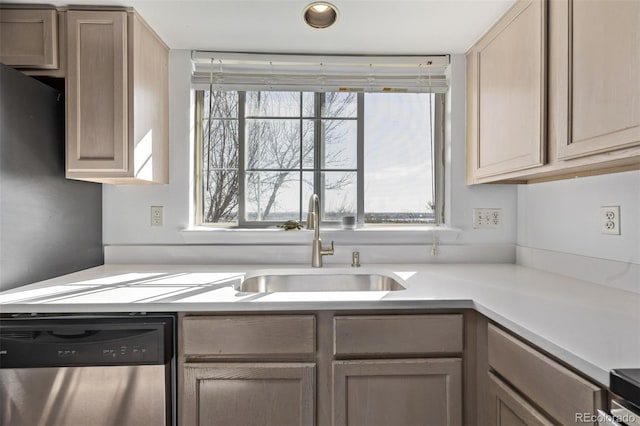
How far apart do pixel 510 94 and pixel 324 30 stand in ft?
2.84

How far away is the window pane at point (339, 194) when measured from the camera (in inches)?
80.2

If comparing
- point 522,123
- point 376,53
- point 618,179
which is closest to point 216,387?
point 522,123

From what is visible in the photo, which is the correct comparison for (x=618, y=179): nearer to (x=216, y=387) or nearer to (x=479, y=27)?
(x=479, y=27)

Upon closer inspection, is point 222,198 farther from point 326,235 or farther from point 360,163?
point 360,163

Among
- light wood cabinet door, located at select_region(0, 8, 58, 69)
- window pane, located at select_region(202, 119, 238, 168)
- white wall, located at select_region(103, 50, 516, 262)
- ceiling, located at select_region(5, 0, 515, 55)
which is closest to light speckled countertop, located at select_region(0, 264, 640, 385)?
white wall, located at select_region(103, 50, 516, 262)

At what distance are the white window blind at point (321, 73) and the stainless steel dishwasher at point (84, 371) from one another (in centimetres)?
130

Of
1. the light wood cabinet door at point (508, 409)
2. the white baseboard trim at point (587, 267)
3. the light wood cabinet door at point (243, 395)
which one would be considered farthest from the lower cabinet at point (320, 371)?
the white baseboard trim at point (587, 267)

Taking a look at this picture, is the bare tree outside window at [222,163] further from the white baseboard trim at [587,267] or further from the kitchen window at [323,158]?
the white baseboard trim at [587,267]

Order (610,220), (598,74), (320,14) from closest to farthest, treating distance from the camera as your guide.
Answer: (598,74) < (610,220) < (320,14)

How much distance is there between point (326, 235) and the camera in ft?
6.20

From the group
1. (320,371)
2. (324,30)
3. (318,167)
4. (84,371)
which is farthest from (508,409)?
(324,30)

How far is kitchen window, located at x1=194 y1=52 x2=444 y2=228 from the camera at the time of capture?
79.3 inches

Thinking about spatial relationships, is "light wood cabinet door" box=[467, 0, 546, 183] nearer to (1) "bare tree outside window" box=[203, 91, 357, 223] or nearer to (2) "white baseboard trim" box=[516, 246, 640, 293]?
(2) "white baseboard trim" box=[516, 246, 640, 293]

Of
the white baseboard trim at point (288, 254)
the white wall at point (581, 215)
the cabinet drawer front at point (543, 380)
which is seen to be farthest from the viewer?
the white baseboard trim at point (288, 254)
